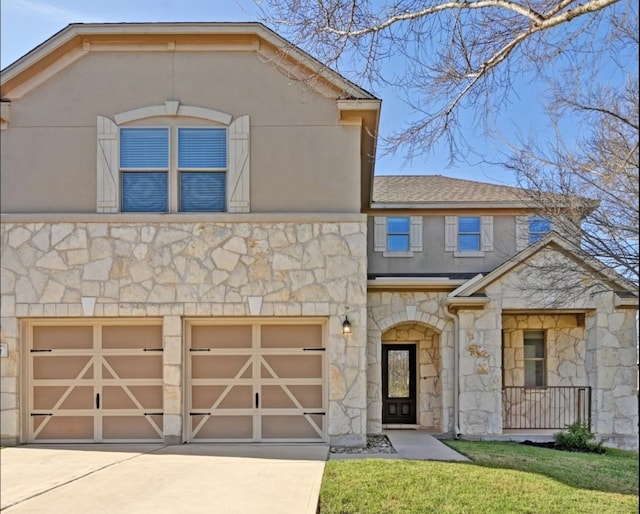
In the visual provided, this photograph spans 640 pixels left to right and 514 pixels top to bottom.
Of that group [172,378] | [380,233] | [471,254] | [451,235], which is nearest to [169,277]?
[172,378]

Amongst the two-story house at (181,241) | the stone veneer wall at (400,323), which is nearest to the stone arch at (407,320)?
the stone veneer wall at (400,323)

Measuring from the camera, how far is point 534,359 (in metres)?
12.9

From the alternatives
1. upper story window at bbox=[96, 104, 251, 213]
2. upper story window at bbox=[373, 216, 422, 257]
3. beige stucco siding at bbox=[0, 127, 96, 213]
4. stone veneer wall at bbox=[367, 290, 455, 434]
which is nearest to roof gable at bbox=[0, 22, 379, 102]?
beige stucco siding at bbox=[0, 127, 96, 213]

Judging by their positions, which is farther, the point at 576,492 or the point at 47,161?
the point at 47,161

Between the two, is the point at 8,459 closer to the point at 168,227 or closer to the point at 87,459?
the point at 87,459

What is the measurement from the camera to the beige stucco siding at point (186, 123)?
28.8 feet

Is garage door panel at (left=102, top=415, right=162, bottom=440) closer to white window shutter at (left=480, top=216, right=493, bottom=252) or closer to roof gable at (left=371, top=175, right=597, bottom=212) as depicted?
roof gable at (left=371, top=175, right=597, bottom=212)

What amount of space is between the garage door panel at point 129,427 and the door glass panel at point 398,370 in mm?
6296

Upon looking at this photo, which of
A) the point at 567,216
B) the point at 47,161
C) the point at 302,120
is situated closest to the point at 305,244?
the point at 302,120

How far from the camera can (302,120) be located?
8.89m

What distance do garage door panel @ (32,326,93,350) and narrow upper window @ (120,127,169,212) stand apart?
87.9 inches

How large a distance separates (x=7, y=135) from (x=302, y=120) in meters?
5.00

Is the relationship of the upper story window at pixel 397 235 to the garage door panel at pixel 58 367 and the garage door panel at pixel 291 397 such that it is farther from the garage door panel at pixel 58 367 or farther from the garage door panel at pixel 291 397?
the garage door panel at pixel 58 367

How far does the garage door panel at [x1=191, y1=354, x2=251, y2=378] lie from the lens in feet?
29.3
